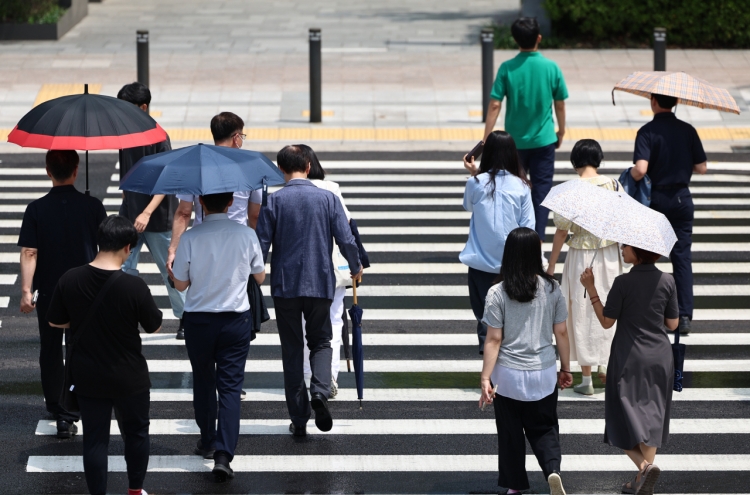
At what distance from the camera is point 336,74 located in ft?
63.8

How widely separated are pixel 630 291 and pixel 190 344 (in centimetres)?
234

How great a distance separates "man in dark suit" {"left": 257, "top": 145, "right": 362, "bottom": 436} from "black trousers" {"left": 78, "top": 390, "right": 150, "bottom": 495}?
4.02 feet

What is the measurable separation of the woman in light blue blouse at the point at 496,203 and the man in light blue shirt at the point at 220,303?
167 cm

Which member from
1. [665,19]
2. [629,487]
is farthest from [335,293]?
[665,19]

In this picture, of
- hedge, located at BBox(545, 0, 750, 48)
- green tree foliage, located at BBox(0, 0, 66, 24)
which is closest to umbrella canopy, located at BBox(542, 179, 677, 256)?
hedge, located at BBox(545, 0, 750, 48)

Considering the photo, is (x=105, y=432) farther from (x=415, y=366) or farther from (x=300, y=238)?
(x=415, y=366)

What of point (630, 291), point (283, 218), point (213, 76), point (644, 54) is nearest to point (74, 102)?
point (283, 218)

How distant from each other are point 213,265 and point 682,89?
3.57m

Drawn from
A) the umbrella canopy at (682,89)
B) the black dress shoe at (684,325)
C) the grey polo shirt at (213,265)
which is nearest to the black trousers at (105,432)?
the grey polo shirt at (213,265)

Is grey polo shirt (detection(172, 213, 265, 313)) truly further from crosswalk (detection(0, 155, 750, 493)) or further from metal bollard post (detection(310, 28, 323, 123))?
metal bollard post (detection(310, 28, 323, 123))

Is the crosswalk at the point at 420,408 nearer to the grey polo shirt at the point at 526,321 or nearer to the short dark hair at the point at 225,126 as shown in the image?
the grey polo shirt at the point at 526,321

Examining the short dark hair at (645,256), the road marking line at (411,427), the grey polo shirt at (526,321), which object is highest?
the short dark hair at (645,256)

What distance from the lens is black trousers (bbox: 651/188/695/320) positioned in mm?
8711

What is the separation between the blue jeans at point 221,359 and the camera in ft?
21.0
